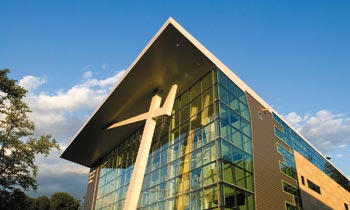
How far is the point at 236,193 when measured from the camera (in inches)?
685

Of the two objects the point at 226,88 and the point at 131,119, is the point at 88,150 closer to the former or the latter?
the point at 131,119

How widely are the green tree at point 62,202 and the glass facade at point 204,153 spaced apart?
40.8 metres

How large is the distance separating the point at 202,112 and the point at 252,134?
151 inches

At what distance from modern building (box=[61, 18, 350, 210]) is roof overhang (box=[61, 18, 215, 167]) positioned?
0.23ft

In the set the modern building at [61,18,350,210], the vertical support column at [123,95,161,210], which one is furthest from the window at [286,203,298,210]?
the vertical support column at [123,95,161,210]

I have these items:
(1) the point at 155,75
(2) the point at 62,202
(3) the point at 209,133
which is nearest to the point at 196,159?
(3) the point at 209,133

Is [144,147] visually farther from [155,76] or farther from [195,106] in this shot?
[155,76]

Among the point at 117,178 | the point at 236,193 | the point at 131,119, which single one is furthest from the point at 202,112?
the point at 117,178

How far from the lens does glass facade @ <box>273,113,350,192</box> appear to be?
27.1 meters

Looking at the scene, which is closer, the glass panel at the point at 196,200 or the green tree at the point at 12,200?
the glass panel at the point at 196,200

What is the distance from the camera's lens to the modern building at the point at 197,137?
1816cm

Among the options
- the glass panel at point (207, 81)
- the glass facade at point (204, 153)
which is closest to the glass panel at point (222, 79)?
the glass facade at point (204, 153)

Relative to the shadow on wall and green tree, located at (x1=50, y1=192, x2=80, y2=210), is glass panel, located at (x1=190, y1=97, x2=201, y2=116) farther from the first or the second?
green tree, located at (x1=50, y1=192, x2=80, y2=210)

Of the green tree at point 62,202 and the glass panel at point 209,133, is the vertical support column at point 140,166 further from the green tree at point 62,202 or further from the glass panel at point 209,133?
the green tree at point 62,202
